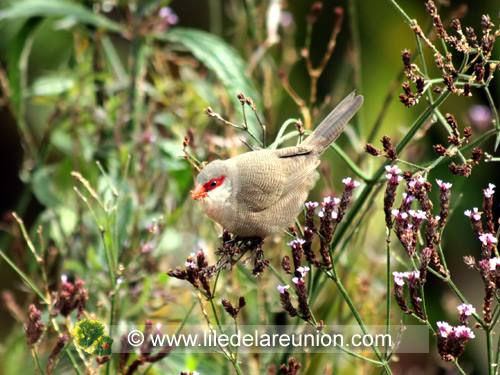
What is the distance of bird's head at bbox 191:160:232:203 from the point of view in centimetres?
174

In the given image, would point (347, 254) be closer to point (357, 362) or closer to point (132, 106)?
point (357, 362)

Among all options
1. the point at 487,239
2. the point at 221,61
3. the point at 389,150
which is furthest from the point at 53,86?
the point at 487,239

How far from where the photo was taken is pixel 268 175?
186cm

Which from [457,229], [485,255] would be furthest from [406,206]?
[457,229]

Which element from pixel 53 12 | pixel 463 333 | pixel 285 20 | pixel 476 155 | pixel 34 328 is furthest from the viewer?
pixel 285 20

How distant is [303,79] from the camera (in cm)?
413

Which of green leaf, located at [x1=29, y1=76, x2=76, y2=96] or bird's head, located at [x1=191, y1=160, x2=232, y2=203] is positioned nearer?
bird's head, located at [x1=191, y1=160, x2=232, y2=203]

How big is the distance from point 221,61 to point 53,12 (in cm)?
66

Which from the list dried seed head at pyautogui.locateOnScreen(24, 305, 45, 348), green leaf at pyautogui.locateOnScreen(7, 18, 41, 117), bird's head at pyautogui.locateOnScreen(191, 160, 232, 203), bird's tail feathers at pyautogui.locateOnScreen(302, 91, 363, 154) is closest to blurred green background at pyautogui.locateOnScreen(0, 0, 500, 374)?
green leaf at pyautogui.locateOnScreen(7, 18, 41, 117)

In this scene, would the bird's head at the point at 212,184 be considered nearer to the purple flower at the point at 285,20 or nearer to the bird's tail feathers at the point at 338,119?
the bird's tail feathers at the point at 338,119

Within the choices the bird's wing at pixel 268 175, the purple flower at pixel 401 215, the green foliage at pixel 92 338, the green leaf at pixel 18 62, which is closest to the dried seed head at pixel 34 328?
the green foliage at pixel 92 338

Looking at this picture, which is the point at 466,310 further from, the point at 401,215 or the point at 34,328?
the point at 34,328

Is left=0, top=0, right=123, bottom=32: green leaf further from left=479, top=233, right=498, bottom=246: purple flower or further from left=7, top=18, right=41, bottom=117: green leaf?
left=479, top=233, right=498, bottom=246: purple flower

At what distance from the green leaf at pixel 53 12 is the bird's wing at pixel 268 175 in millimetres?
1034
